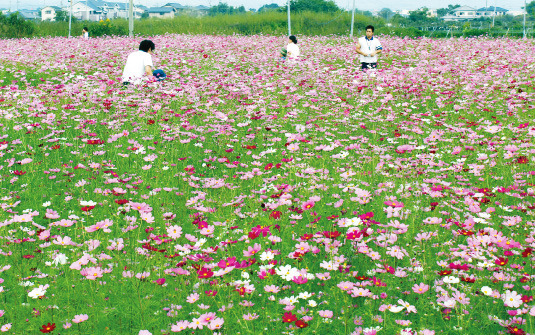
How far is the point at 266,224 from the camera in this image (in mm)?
3643

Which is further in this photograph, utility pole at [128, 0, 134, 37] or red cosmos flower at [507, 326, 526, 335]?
utility pole at [128, 0, 134, 37]

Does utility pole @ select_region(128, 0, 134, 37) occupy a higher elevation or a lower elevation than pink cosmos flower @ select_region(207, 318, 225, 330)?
higher

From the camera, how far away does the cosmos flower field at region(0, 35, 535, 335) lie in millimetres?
2615

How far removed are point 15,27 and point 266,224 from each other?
2908cm

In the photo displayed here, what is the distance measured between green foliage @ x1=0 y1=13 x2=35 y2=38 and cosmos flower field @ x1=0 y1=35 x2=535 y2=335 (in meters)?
21.9

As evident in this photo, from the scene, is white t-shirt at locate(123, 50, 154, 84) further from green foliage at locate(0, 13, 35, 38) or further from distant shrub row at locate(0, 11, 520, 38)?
green foliage at locate(0, 13, 35, 38)

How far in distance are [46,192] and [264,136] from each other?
2.69 m

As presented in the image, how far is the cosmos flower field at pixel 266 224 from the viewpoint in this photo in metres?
2.62

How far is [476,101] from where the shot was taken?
817 centimetres

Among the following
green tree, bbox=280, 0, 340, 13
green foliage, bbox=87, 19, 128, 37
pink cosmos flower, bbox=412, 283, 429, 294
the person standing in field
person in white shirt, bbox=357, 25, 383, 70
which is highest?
green tree, bbox=280, 0, 340, 13

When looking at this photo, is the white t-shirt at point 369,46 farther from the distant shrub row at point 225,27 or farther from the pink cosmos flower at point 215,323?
the distant shrub row at point 225,27

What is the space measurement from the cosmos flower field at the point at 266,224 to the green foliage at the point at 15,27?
2192 cm

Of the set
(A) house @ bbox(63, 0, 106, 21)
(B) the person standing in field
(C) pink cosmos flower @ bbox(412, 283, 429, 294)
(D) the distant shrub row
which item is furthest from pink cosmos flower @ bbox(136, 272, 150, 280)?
(A) house @ bbox(63, 0, 106, 21)

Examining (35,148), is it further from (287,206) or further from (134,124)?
(287,206)
